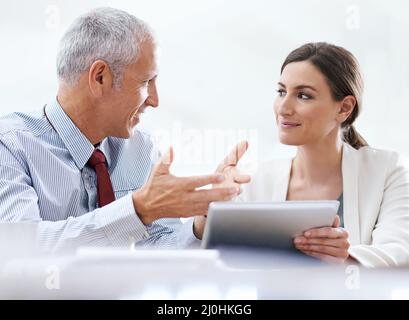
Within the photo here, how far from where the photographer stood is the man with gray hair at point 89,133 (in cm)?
132

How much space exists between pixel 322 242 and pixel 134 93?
0.57m

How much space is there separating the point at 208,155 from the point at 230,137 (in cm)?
6

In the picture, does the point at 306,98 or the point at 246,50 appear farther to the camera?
the point at 306,98

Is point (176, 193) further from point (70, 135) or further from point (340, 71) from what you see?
point (340, 71)

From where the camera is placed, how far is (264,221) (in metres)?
0.99

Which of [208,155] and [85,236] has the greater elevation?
[208,155]

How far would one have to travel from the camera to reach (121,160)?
1461 mm

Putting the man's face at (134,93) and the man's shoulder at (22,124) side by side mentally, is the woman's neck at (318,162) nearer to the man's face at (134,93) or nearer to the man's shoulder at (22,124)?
the man's face at (134,93)

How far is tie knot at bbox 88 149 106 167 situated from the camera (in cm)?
140

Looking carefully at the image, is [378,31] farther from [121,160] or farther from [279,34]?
[121,160]

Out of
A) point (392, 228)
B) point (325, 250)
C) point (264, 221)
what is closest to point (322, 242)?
point (325, 250)

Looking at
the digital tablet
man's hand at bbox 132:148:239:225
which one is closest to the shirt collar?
man's hand at bbox 132:148:239:225

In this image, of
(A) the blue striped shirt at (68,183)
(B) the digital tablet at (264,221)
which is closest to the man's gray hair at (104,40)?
(A) the blue striped shirt at (68,183)
